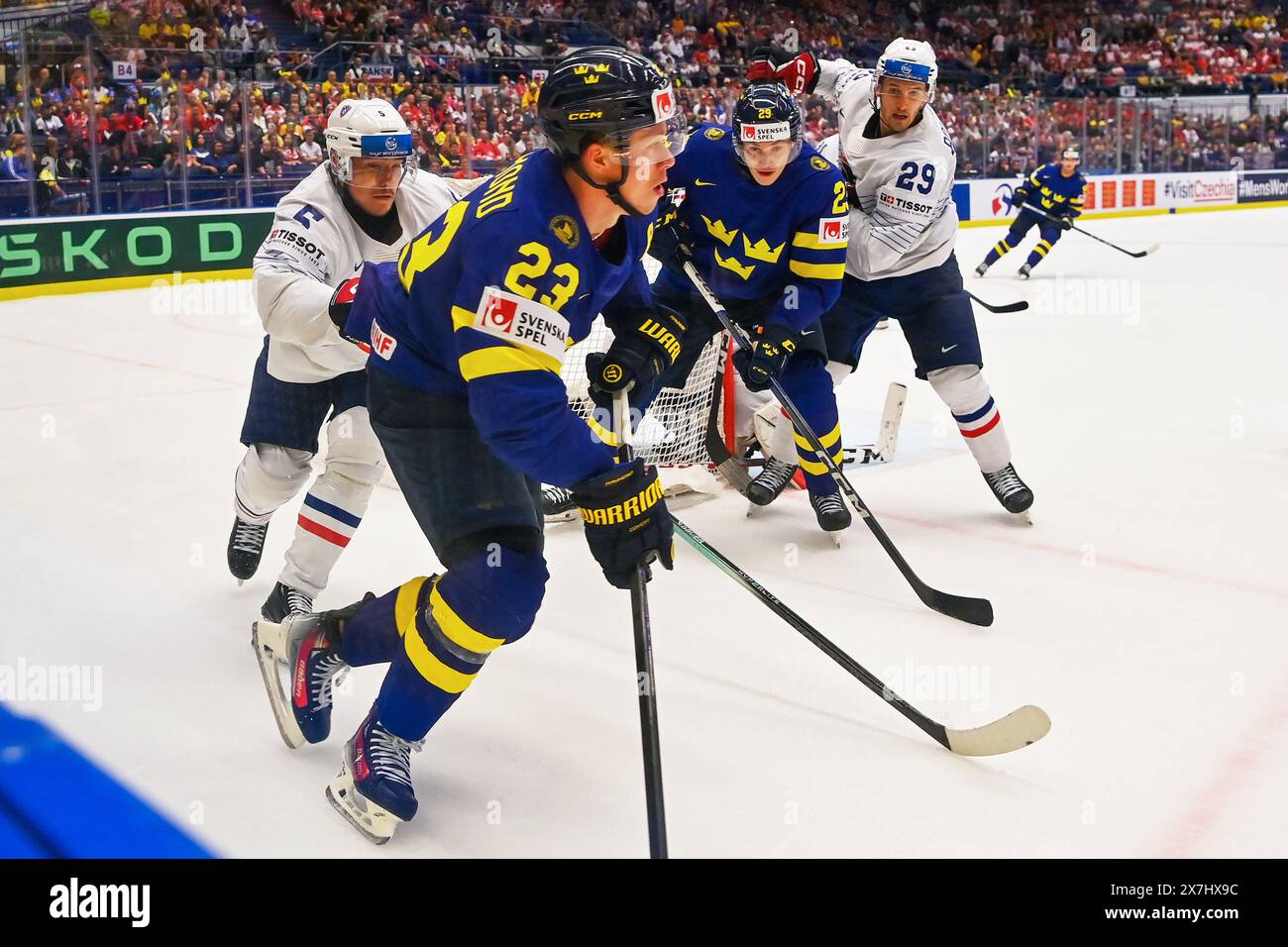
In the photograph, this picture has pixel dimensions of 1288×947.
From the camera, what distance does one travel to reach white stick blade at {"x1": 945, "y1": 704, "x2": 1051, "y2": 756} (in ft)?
6.94

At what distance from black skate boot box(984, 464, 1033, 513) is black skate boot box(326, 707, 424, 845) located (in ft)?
7.00

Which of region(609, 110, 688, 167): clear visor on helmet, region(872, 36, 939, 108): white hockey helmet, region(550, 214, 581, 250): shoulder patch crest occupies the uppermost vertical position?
region(872, 36, 939, 108): white hockey helmet

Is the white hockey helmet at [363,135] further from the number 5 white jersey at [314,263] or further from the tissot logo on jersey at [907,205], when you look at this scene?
the tissot logo on jersey at [907,205]

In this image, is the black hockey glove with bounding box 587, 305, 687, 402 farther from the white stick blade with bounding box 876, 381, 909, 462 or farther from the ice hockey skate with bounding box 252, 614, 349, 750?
the white stick blade with bounding box 876, 381, 909, 462

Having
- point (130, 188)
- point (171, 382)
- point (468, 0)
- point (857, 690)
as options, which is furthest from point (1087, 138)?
point (857, 690)

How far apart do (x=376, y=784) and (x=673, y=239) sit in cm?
196

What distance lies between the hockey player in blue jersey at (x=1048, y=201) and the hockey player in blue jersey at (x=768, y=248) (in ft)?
21.3

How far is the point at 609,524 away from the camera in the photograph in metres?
1.78

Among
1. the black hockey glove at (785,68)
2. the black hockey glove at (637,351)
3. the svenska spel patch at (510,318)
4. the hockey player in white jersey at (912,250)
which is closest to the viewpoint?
the svenska spel patch at (510,318)

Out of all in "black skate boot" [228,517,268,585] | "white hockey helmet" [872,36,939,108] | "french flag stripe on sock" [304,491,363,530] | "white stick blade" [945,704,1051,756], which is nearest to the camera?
"white stick blade" [945,704,1051,756]

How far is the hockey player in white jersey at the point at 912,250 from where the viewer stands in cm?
347

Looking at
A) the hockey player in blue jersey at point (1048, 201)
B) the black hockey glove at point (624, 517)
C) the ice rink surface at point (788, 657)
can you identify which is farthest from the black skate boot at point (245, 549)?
the hockey player in blue jersey at point (1048, 201)

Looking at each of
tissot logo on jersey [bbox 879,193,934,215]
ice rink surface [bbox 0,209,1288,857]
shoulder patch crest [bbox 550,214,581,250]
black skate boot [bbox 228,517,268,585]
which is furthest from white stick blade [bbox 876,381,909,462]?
shoulder patch crest [bbox 550,214,581,250]

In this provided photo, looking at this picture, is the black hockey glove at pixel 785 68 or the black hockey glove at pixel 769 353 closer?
the black hockey glove at pixel 769 353
